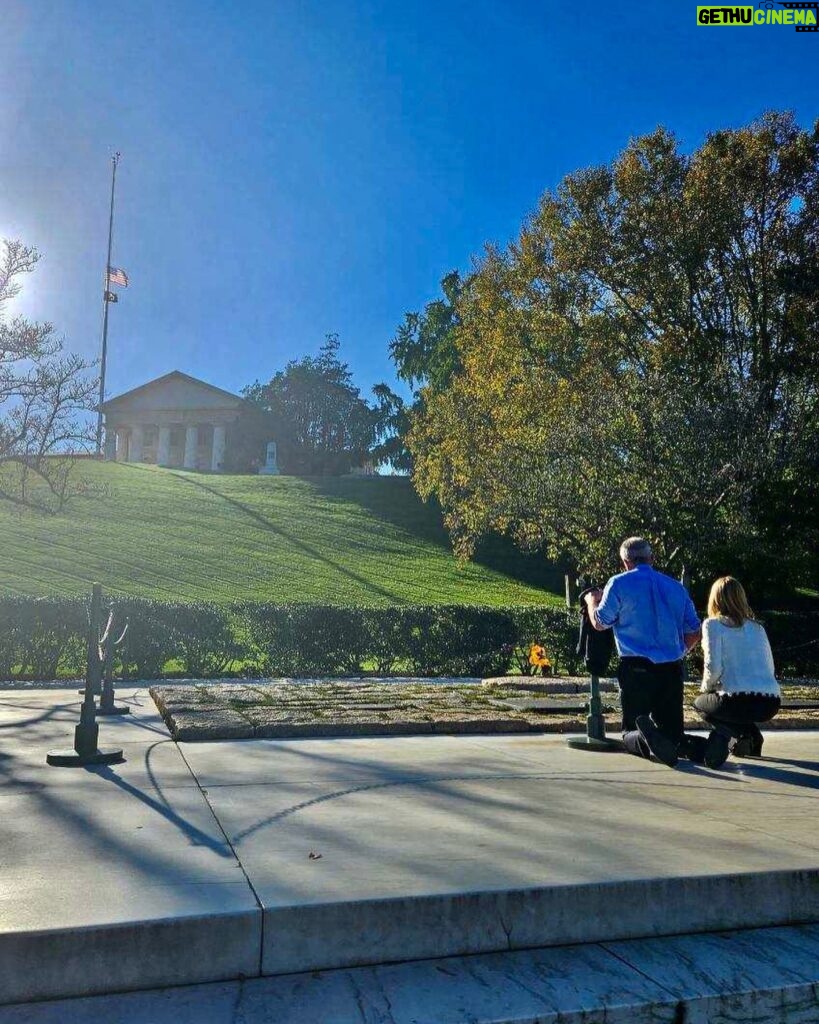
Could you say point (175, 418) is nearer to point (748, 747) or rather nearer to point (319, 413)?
point (319, 413)

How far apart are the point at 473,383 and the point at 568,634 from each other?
12062 millimetres

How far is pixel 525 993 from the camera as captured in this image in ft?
9.84

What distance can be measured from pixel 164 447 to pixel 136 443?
3.58m

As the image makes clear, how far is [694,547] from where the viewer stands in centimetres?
1675

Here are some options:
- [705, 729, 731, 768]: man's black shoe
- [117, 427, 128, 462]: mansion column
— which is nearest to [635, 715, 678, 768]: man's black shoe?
[705, 729, 731, 768]: man's black shoe

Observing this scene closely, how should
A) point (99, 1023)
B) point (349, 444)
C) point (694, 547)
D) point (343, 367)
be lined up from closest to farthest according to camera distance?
point (99, 1023)
point (694, 547)
point (349, 444)
point (343, 367)

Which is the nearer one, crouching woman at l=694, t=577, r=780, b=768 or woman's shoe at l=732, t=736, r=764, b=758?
crouching woman at l=694, t=577, r=780, b=768

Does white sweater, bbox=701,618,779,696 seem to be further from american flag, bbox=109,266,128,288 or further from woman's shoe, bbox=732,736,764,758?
american flag, bbox=109,266,128,288

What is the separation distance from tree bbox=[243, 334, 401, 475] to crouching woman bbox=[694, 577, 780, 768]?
75635mm

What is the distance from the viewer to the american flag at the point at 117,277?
52.9 meters

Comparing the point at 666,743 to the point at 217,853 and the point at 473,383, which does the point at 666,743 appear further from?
the point at 473,383

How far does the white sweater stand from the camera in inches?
256

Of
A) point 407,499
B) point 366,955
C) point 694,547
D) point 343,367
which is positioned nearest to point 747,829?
point 366,955

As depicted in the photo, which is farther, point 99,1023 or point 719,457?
point 719,457
